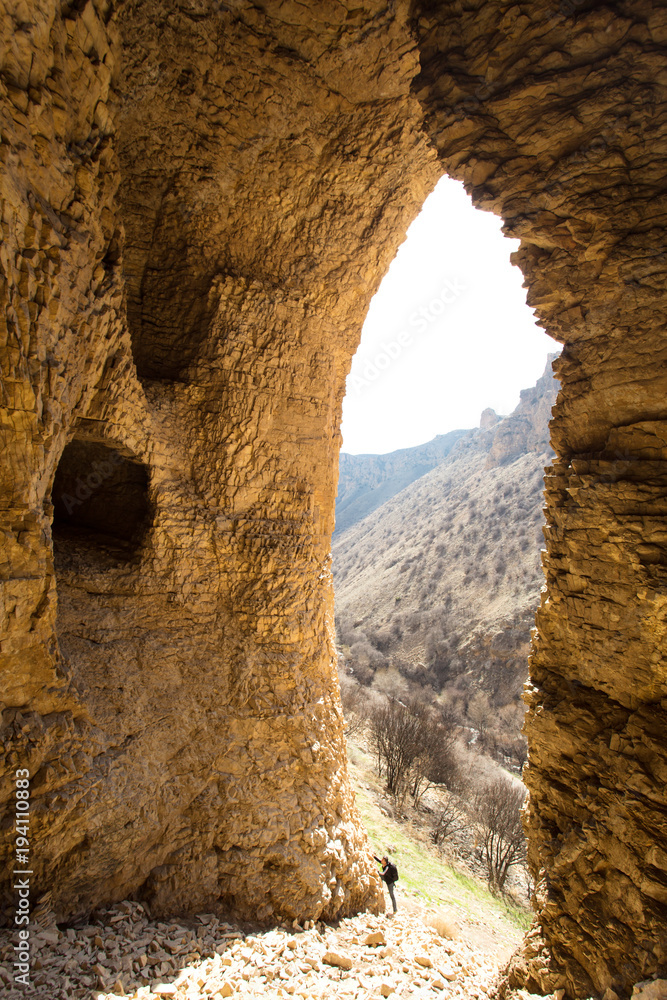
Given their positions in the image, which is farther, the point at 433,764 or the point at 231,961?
the point at 433,764

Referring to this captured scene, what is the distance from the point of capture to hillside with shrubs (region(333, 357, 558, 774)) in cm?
3062

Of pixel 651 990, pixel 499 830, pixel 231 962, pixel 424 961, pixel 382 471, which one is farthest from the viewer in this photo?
pixel 382 471

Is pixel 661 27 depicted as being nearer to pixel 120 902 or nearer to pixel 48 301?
pixel 48 301

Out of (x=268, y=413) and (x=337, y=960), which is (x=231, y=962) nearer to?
(x=337, y=960)

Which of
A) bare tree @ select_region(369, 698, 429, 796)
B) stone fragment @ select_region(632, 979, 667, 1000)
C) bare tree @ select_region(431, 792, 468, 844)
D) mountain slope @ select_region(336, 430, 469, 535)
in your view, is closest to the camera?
stone fragment @ select_region(632, 979, 667, 1000)

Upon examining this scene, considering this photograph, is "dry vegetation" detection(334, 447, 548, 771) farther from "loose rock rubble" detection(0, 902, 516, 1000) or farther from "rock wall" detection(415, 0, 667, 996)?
"rock wall" detection(415, 0, 667, 996)

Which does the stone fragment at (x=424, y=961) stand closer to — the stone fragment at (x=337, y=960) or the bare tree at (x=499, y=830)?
the stone fragment at (x=337, y=960)

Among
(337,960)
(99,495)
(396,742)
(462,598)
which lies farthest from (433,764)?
(99,495)

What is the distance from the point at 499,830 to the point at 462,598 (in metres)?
22.2

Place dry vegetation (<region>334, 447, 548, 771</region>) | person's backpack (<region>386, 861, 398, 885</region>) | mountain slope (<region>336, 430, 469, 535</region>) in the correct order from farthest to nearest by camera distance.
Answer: mountain slope (<region>336, 430, 469, 535</region>), dry vegetation (<region>334, 447, 548, 771</region>), person's backpack (<region>386, 861, 398, 885</region>)

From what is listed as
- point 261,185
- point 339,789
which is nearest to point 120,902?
point 339,789

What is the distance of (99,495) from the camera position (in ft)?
22.9

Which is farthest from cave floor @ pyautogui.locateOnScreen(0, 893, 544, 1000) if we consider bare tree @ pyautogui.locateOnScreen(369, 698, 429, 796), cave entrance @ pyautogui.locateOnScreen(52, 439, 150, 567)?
bare tree @ pyautogui.locateOnScreen(369, 698, 429, 796)

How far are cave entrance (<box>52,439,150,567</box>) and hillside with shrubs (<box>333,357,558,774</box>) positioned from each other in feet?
68.2
